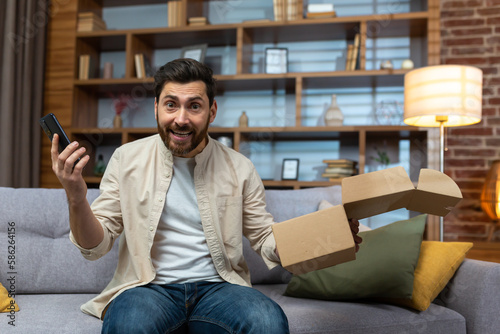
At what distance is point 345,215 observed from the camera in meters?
0.97

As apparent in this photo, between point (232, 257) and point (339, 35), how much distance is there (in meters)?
2.39

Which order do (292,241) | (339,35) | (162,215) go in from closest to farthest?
(292,241) → (162,215) → (339,35)

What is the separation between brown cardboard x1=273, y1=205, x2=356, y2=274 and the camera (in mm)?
965

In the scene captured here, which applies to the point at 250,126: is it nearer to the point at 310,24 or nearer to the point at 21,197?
the point at 310,24

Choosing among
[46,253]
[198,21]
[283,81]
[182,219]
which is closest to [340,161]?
[283,81]

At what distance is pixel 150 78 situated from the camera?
3268mm

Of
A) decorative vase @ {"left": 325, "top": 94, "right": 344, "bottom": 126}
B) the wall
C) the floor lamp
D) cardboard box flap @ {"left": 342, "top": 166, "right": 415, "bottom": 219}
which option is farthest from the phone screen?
the wall

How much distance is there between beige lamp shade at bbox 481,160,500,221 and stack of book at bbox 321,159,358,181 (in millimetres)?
813

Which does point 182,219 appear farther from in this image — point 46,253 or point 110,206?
point 46,253

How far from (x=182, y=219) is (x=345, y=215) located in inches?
22.1

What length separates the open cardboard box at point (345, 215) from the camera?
3.08 ft

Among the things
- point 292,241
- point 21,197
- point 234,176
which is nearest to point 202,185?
point 234,176

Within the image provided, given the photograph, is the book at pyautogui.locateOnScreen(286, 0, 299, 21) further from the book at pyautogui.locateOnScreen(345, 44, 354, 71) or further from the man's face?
the man's face

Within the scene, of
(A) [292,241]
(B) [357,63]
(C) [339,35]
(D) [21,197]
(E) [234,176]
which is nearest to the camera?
(A) [292,241]
